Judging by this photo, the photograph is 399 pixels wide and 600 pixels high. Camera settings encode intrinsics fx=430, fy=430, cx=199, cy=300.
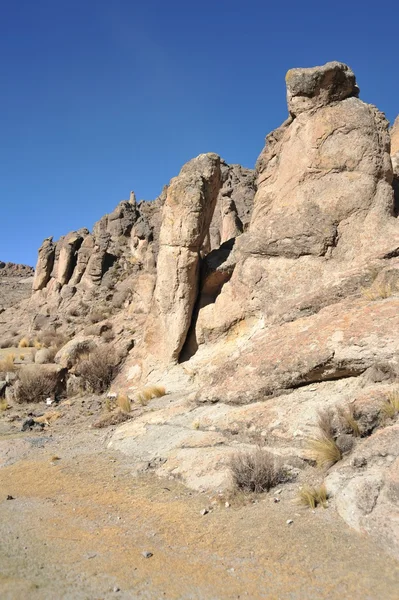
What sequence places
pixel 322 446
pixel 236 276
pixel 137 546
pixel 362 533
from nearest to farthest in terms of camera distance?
1. pixel 362 533
2. pixel 137 546
3. pixel 322 446
4. pixel 236 276

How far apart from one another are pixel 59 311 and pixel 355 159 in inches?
1330

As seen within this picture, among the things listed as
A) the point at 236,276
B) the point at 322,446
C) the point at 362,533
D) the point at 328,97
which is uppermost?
the point at 328,97

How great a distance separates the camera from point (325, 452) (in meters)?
5.46

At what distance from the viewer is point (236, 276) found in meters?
12.2

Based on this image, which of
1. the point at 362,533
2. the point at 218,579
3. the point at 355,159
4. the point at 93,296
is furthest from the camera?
the point at 93,296

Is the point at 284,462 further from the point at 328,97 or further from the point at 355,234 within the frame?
the point at 328,97

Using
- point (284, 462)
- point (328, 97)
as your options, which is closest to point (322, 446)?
point (284, 462)

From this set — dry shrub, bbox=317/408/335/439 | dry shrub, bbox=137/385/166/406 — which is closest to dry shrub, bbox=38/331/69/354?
dry shrub, bbox=137/385/166/406

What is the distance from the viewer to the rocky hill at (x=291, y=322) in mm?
5781

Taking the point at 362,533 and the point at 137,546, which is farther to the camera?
the point at 137,546

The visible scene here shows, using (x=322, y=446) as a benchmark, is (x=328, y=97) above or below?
above

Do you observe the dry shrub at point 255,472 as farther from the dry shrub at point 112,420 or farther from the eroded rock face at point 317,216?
the dry shrub at point 112,420

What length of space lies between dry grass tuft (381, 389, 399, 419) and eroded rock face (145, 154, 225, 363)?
780cm

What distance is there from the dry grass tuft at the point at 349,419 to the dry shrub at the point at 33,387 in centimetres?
1214
